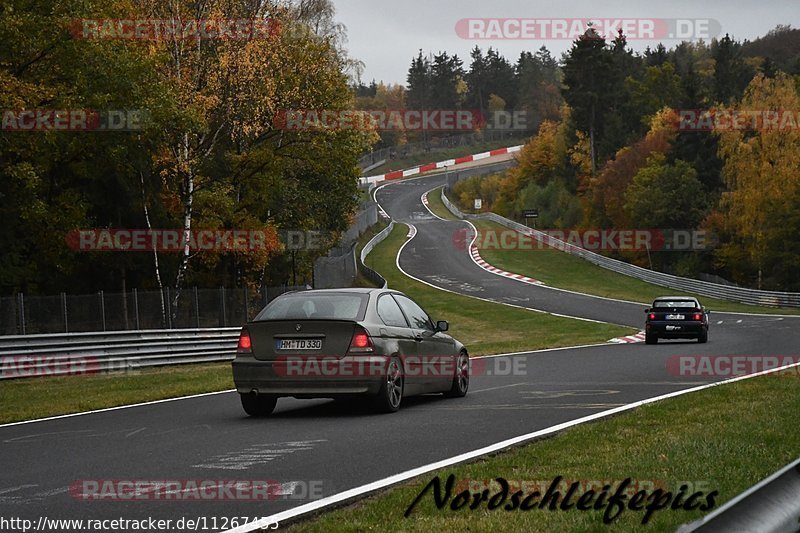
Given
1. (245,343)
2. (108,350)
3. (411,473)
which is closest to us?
(411,473)

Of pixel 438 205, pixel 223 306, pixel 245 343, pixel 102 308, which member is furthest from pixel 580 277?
pixel 245 343

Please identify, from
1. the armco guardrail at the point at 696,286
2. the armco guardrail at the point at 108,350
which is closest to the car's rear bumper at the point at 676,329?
the armco guardrail at the point at 108,350

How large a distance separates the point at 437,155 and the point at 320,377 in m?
158

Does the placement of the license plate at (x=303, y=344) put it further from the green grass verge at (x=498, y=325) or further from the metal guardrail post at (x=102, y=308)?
the green grass verge at (x=498, y=325)

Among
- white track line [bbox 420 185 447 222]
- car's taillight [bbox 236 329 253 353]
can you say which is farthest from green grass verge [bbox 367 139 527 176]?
car's taillight [bbox 236 329 253 353]

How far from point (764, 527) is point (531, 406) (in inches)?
379

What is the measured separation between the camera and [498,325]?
49844 millimetres

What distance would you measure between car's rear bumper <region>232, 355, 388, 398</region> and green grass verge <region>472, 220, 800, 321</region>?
158 ft

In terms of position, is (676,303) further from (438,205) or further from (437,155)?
(437,155)

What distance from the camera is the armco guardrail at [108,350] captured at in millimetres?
23859

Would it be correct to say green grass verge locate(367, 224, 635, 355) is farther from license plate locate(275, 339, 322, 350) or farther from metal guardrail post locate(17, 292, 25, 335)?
license plate locate(275, 339, 322, 350)

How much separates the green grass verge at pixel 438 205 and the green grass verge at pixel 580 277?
3107 centimetres

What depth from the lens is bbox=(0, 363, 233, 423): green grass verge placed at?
15.8 metres

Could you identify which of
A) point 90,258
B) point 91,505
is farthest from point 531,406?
point 90,258
